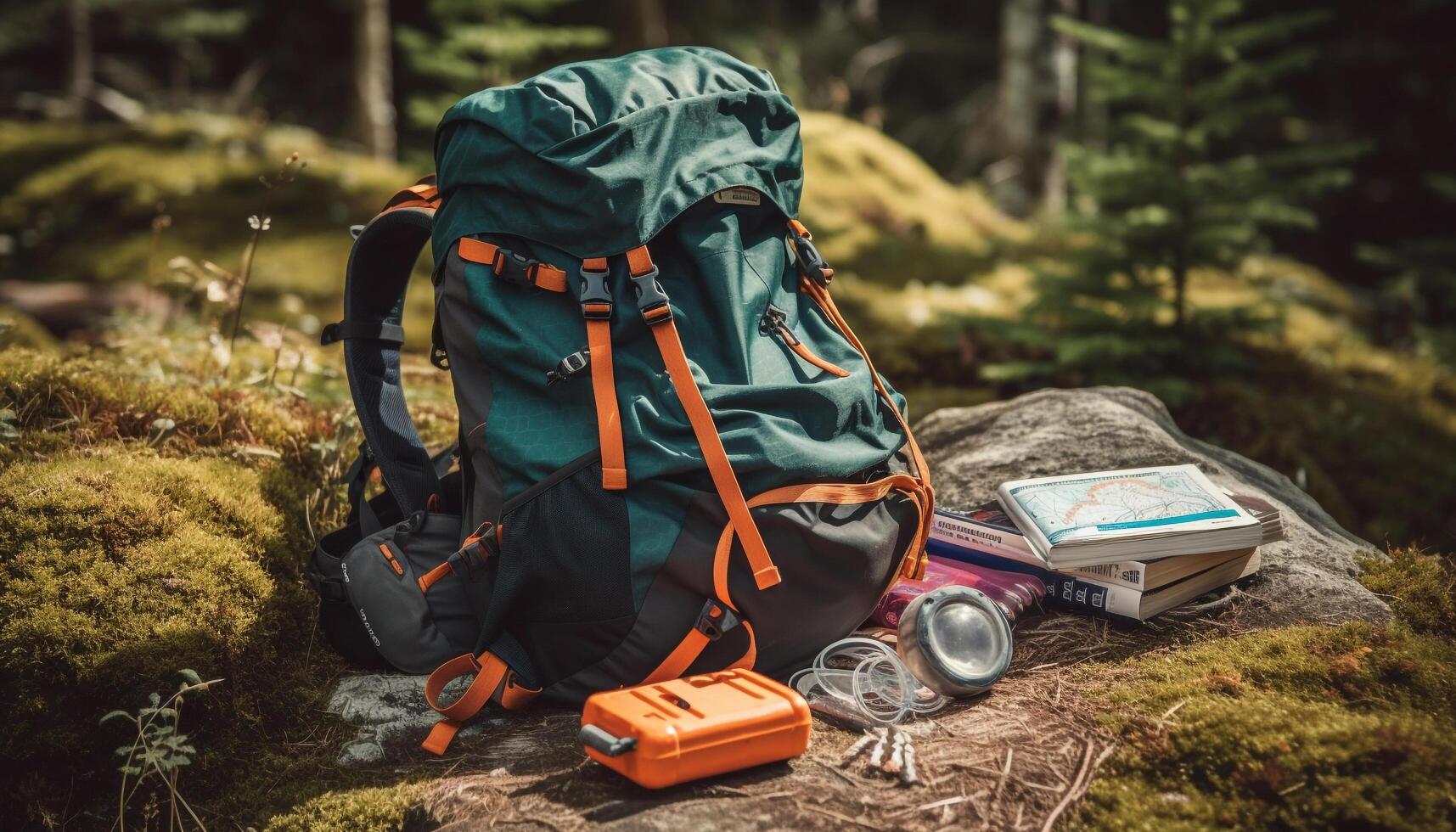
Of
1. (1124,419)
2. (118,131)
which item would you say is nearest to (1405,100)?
(1124,419)

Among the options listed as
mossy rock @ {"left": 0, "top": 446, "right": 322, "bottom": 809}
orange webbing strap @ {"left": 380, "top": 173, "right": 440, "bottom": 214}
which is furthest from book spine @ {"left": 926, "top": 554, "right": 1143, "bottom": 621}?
mossy rock @ {"left": 0, "top": 446, "right": 322, "bottom": 809}

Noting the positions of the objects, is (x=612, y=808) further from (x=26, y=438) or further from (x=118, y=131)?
(x=118, y=131)

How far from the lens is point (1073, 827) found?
204 centimetres

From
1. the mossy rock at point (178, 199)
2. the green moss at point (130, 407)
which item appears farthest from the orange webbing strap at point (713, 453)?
the mossy rock at point (178, 199)

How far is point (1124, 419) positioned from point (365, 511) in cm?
279

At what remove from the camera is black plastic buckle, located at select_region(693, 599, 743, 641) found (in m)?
2.47

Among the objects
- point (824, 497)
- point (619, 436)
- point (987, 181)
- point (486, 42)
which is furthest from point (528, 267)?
point (987, 181)

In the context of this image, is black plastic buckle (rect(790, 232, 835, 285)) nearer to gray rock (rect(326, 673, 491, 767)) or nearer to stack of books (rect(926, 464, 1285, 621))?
stack of books (rect(926, 464, 1285, 621))

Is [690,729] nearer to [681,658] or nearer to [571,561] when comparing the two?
[681,658]

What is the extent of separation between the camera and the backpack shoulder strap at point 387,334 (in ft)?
9.78

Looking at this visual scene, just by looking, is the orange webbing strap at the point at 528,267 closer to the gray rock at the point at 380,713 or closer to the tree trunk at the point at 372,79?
the gray rock at the point at 380,713

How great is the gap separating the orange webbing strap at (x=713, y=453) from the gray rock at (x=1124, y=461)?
1333mm

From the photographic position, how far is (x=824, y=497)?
8.53 feet

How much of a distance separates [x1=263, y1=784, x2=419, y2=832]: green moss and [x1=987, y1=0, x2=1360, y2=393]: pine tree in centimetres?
399
